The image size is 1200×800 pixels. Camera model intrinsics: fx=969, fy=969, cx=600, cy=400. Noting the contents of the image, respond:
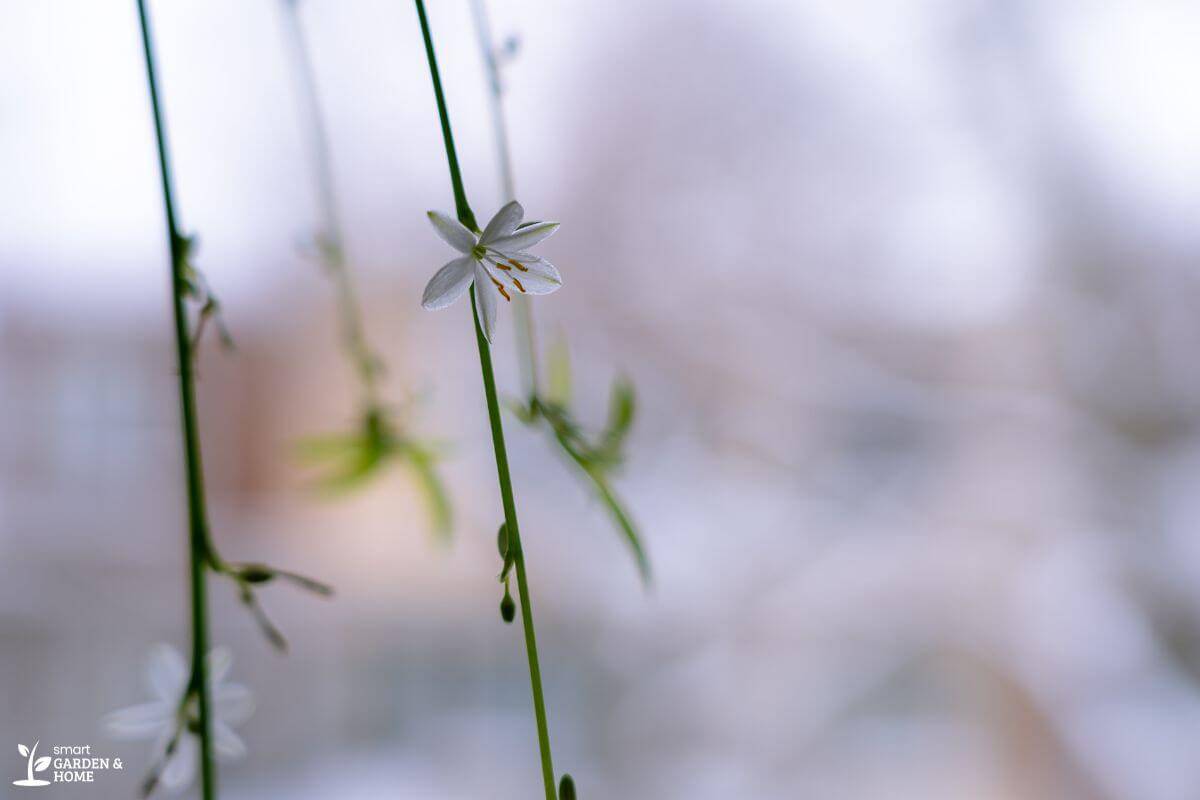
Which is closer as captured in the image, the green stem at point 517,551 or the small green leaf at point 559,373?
the green stem at point 517,551

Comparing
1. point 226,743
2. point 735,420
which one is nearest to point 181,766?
point 226,743

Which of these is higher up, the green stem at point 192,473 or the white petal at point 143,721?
the green stem at point 192,473

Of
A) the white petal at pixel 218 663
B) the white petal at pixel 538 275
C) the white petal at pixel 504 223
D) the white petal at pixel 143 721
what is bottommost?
the white petal at pixel 143 721

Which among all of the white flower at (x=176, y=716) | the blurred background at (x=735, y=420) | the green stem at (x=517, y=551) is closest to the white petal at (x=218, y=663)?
the white flower at (x=176, y=716)

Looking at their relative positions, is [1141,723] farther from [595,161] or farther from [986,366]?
[595,161]
